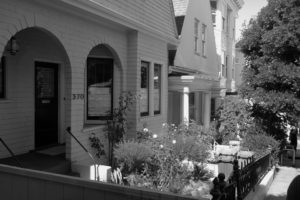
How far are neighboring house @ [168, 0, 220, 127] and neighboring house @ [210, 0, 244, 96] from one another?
10.9ft

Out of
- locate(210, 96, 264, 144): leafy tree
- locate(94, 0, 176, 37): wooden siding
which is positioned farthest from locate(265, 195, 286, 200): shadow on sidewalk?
locate(94, 0, 176, 37): wooden siding

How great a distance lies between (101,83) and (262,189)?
499 centimetres

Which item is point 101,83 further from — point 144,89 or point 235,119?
point 235,119

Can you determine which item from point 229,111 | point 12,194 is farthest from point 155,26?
point 12,194

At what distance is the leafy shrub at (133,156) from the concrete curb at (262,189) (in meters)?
2.11

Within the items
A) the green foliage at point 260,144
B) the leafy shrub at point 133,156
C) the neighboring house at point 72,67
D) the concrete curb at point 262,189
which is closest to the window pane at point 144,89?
the neighboring house at point 72,67

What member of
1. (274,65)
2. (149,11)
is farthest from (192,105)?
(149,11)

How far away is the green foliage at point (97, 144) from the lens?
26.4 ft

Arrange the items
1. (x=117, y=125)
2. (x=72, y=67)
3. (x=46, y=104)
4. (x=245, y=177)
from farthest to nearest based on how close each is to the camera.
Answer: (x=117, y=125) → (x=46, y=104) → (x=72, y=67) → (x=245, y=177)

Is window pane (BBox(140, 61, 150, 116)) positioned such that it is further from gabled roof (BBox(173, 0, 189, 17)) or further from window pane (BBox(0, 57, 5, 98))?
gabled roof (BBox(173, 0, 189, 17))

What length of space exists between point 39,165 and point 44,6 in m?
3.08

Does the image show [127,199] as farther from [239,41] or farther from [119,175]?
[239,41]

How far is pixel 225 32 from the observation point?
23.8 metres

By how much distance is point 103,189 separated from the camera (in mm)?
3689
